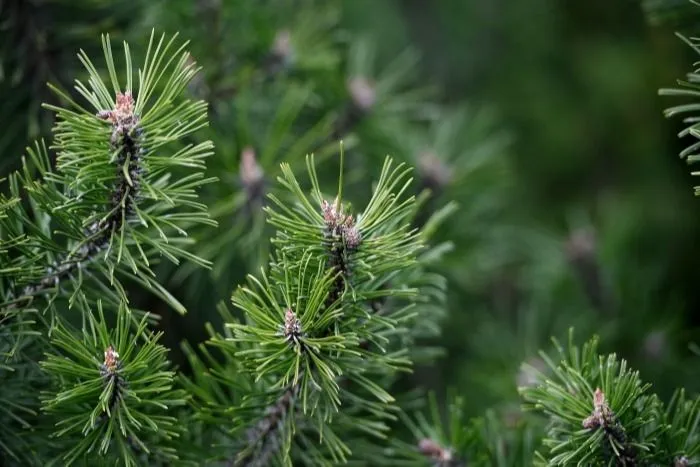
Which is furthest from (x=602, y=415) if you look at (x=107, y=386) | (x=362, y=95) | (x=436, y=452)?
(x=362, y=95)

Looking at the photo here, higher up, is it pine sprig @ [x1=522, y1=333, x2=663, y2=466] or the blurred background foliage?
the blurred background foliage

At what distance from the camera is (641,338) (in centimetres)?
82

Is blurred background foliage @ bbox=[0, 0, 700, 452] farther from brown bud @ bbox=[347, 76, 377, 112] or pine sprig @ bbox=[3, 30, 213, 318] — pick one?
pine sprig @ bbox=[3, 30, 213, 318]

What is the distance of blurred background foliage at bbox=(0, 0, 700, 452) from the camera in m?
0.67

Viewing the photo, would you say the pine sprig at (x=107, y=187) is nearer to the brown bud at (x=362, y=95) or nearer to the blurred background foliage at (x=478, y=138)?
the blurred background foliage at (x=478, y=138)

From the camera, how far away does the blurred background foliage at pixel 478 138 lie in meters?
0.67

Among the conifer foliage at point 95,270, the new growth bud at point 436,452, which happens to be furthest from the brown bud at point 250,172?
the new growth bud at point 436,452

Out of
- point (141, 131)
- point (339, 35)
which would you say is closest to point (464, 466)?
point (141, 131)

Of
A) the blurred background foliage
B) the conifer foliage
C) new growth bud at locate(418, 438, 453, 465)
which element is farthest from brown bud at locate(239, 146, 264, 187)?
new growth bud at locate(418, 438, 453, 465)

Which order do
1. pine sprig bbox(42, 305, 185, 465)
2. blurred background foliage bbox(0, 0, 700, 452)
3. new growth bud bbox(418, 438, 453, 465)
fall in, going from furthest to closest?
1. blurred background foliage bbox(0, 0, 700, 452)
2. new growth bud bbox(418, 438, 453, 465)
3. pine sprig bbox(42, 305, 185, 465)

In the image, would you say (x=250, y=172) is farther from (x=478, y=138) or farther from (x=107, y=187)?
(x=478, y=138)

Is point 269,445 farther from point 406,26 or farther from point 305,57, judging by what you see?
point 406,26

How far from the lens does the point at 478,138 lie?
92cm

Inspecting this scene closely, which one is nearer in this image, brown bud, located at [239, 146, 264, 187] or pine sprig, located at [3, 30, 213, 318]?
pine sprig, located at [3, 30, 213, 318]
